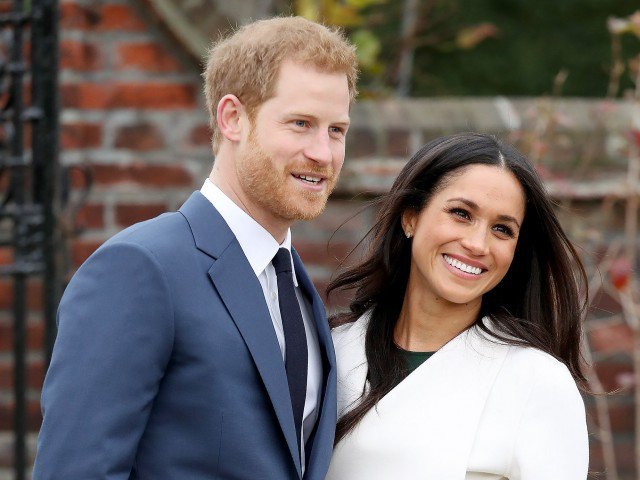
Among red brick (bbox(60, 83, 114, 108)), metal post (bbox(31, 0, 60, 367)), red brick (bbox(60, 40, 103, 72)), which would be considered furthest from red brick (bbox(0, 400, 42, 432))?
red brick (bbox(60, 40, 103, 72))

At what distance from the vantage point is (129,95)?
4523 millimetres

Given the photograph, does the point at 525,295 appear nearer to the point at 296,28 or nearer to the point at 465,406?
the point at 465,406

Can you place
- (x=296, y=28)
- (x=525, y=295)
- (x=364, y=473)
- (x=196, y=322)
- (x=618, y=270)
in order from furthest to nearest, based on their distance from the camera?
1. (x=618, y=270)
2. (x=525, y=295)
3. (x=364, y=473)
4. (x=296, y=28)
5. (x=196, y=322)

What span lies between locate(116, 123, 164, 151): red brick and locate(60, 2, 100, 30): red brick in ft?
1.28

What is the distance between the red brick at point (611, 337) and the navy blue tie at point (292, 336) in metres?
2.29

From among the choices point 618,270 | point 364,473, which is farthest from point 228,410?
point 618,270

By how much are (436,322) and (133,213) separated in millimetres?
1677

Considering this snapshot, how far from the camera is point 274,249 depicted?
2826mm

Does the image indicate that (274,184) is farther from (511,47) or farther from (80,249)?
(511,47)

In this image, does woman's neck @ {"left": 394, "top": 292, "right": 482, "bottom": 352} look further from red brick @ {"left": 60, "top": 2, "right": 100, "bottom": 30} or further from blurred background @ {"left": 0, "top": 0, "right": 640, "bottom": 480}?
red brick @ {"left": 60, "top": 2, "right": 100, "bottom": 30}

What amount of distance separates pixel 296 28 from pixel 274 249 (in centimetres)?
49

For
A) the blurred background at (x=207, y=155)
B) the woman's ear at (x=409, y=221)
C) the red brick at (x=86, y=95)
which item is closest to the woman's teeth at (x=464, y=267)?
the woman's ear at (x=409, y=221)

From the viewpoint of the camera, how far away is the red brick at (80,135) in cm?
449

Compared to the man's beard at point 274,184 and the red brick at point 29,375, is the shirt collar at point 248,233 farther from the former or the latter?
the red brick at point 29,375
